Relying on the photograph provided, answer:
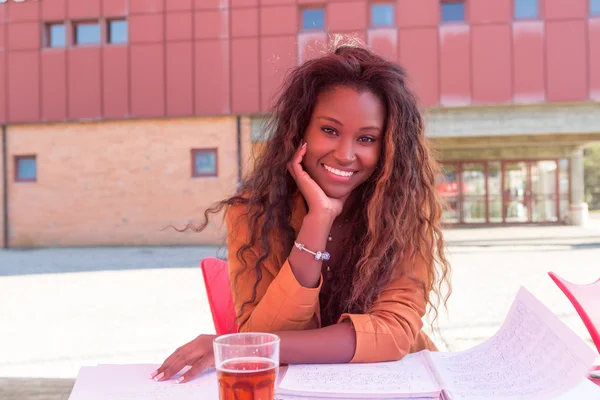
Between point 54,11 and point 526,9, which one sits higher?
point 54,11

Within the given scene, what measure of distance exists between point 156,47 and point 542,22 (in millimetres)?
11484

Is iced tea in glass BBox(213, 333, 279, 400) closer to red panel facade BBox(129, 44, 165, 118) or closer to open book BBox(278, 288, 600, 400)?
open book BBox(278, 288, 600, 400)

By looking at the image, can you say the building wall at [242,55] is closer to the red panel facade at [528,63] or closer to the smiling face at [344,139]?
the red panel facade at [528,63]

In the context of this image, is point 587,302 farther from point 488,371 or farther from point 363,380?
point 363,380

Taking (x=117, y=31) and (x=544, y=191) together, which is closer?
(x=117, y=31)

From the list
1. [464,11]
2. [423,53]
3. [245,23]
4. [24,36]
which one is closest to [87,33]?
[24,36]

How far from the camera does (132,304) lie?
292 inches

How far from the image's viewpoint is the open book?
119 centimetres

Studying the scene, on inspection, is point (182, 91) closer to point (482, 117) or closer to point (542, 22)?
point (482, 117)

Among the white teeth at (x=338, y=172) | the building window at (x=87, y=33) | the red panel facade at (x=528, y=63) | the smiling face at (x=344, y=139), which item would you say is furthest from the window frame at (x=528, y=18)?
the white teeth at (x=338, y=172)

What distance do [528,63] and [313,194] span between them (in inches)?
658

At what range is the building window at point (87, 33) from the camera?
18.0 meters

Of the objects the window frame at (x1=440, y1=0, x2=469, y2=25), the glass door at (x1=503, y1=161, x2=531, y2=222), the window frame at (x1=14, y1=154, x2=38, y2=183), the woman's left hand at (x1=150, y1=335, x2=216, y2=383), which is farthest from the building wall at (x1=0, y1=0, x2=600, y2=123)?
the woman's left hand at (x1=150, y1=335, x2=216, y2=383)

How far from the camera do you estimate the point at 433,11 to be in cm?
1697
